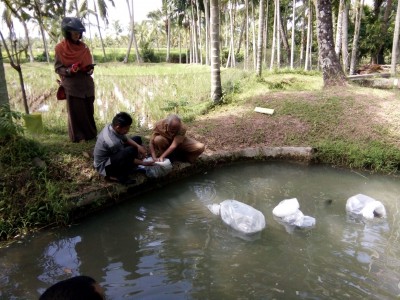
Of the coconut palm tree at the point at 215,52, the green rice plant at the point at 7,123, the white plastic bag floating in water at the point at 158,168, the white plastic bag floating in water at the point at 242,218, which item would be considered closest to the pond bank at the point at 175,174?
the white plastic bag floating in water at the point at 158,168

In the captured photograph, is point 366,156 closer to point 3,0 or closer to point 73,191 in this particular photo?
point 73,191

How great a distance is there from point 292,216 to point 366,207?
100cm

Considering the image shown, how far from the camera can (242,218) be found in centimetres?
381

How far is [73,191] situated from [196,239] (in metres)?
1.76

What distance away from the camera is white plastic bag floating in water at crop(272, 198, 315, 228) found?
12.9 feet

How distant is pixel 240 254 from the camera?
3.41 metres

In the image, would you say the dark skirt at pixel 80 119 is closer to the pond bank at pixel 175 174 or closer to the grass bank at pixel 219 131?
the grass bank at pixel 219 131

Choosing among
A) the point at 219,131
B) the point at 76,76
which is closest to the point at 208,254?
the point at 76,76

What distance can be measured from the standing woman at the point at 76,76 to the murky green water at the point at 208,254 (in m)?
1.63

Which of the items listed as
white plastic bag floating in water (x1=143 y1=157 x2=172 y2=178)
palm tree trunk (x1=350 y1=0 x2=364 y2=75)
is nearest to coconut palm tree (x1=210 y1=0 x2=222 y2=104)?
white plastic bag floating in water (x1=143 y1=157 x2=172 y2=178)

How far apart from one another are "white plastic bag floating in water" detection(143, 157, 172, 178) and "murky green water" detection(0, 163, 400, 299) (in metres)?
0.31

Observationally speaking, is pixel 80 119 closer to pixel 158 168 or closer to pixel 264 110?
pixel 158 168

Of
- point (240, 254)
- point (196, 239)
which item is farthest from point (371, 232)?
point (196, 239)

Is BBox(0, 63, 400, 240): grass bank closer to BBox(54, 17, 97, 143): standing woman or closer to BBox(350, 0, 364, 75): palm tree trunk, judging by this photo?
BBox(54, 17, 97, 143): standing woman
